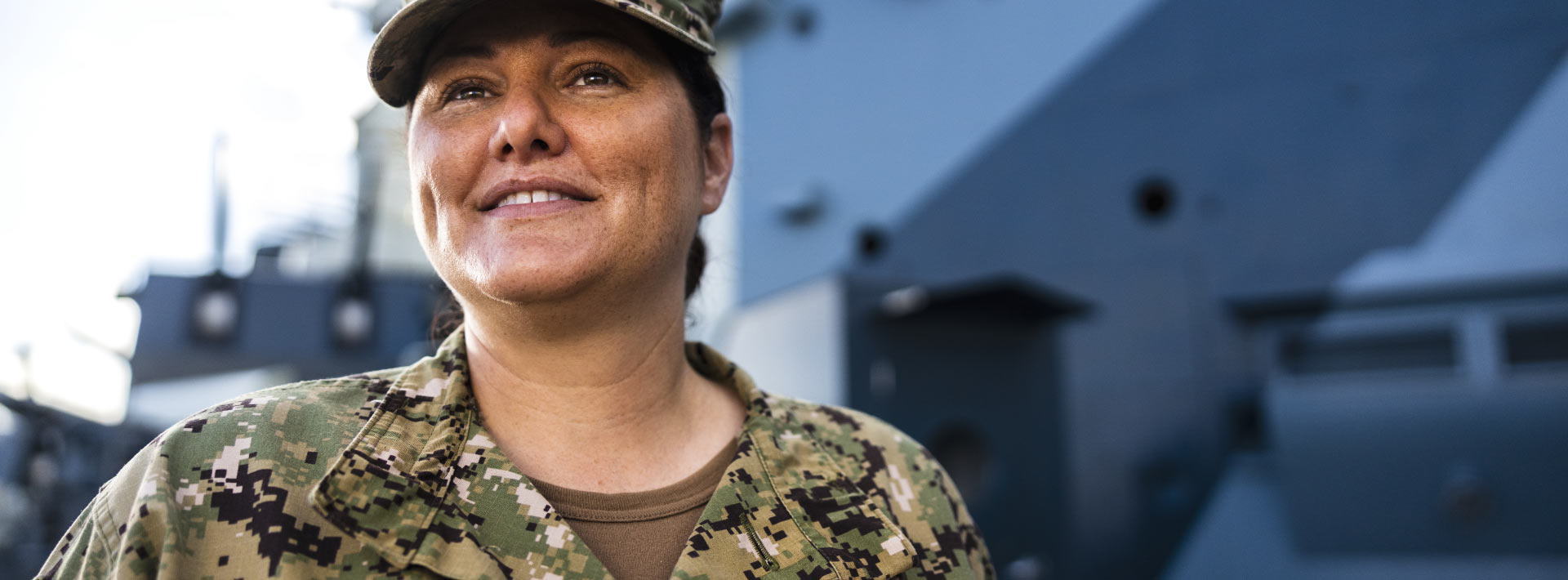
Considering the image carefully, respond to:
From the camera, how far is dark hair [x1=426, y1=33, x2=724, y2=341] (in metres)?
1.41

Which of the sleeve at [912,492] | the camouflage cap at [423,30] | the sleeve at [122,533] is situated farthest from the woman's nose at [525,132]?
the sleeve at [912,492]

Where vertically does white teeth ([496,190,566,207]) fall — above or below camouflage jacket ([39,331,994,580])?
above

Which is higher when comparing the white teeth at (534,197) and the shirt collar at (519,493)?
the white teeth at (534,197)

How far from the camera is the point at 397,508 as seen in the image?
1.12 m

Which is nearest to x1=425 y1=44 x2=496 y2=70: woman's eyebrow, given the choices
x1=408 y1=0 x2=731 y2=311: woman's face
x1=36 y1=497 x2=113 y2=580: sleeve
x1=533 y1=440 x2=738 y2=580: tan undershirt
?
x1=408 y1=0 x2=731 y2=311: woman's face

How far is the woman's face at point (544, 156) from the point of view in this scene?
3.96 feet

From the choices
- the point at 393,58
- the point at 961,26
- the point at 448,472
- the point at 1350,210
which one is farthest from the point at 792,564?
the point at 961,26

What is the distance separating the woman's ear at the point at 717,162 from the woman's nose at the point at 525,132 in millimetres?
331

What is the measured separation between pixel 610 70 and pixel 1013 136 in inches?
103

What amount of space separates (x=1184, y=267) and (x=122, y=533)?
3056 millimetres

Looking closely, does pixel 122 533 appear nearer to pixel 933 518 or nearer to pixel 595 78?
pixel 595 78

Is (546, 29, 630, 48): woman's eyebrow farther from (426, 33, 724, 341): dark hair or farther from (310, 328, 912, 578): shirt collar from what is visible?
(310, 328, 912, 578): shirt collar

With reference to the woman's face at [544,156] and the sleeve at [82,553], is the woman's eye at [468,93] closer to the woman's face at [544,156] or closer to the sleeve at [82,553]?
the woman's face at [544,156]

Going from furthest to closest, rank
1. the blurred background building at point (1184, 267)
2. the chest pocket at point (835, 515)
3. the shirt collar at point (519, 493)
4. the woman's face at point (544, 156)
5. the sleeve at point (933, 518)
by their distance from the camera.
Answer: the blurred background building at point (1184, 267)
the sleeve at point (933, 518)
the chest pocket at point (835, 515)
the woman's face at point (544, 156)
the shirt collar at point (519, 493)
